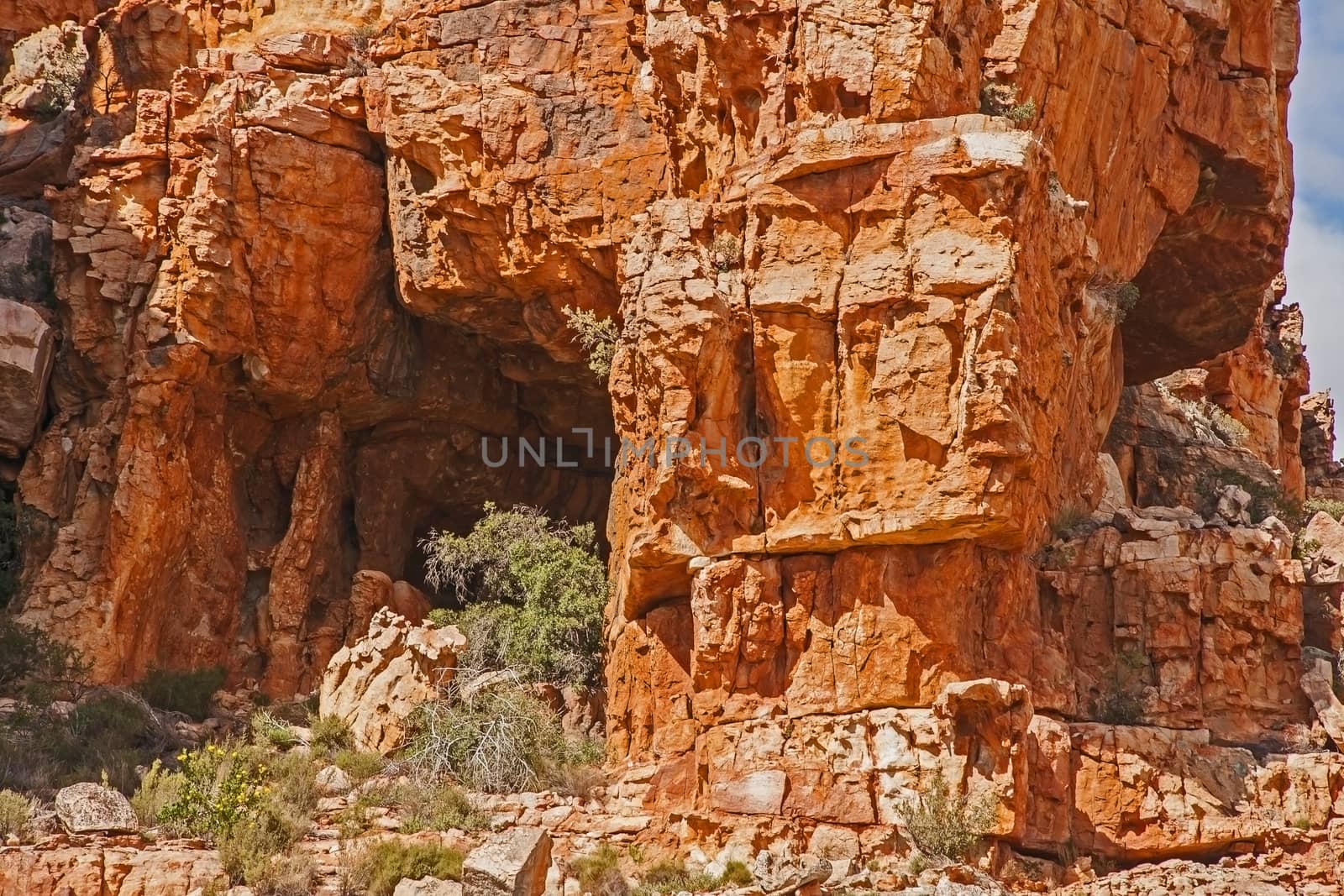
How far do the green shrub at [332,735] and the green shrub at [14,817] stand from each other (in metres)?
3.64

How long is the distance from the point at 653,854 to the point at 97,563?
8816 millimetres

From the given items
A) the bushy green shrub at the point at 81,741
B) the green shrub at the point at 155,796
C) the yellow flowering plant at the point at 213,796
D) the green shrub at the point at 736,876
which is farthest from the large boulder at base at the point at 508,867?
the bushy green shrub at the point at 81,741

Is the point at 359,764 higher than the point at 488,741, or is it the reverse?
the point at 488,741

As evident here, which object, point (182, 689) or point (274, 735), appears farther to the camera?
point (182, 689)

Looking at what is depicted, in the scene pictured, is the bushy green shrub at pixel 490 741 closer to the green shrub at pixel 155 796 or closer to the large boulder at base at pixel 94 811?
the green shrub at pixel 155 796

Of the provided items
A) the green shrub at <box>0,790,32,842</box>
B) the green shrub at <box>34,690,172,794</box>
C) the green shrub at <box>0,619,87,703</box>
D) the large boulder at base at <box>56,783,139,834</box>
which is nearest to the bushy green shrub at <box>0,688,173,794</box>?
the green shrub at <box>34,690,172,794</box>

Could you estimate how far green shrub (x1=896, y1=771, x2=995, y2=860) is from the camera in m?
20.2

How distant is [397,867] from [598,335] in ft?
25.9

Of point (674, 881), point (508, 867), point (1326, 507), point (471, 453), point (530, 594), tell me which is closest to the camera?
point (508, 867)

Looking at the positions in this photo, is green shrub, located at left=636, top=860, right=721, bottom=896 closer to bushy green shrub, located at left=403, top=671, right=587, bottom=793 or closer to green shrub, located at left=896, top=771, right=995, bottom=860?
green shrub, located at left=896, top=771, right=995, bottom=860

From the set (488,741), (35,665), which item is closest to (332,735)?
(488,741)

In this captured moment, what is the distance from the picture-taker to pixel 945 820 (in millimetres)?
20359

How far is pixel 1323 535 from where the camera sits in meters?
27.4

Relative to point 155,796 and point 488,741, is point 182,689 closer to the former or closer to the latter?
point 155,796
